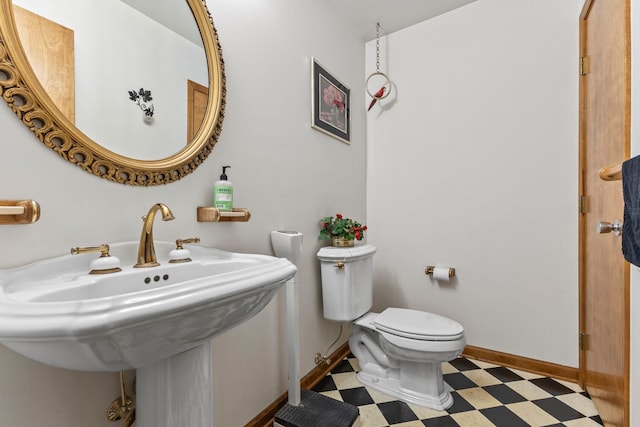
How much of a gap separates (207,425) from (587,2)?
2397 mm

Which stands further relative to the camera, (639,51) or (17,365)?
(639,51)

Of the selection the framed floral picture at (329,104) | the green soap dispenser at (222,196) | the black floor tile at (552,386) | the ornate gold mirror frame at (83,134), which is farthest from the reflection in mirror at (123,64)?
the black floor tile at (552,386)

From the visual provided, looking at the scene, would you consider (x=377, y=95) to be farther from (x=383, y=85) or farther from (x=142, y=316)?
(x=142, y=316)

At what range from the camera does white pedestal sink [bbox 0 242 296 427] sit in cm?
44

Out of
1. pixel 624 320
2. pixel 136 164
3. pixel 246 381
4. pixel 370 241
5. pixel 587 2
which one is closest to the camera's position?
pixel 136 164

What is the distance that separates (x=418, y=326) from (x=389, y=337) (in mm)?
154

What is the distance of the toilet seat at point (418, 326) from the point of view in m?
1.43

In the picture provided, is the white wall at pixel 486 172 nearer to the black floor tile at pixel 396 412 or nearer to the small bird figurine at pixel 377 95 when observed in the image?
the small bird figurine at pixel 377 95

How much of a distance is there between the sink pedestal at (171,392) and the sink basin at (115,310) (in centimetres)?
15

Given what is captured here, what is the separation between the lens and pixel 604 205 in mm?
1335

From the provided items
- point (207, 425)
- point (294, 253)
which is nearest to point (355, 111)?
point (294, 253)

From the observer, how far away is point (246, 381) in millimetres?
1276

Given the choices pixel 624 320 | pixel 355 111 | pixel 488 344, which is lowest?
pixel 488 344

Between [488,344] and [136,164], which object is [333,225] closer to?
[136,164]
